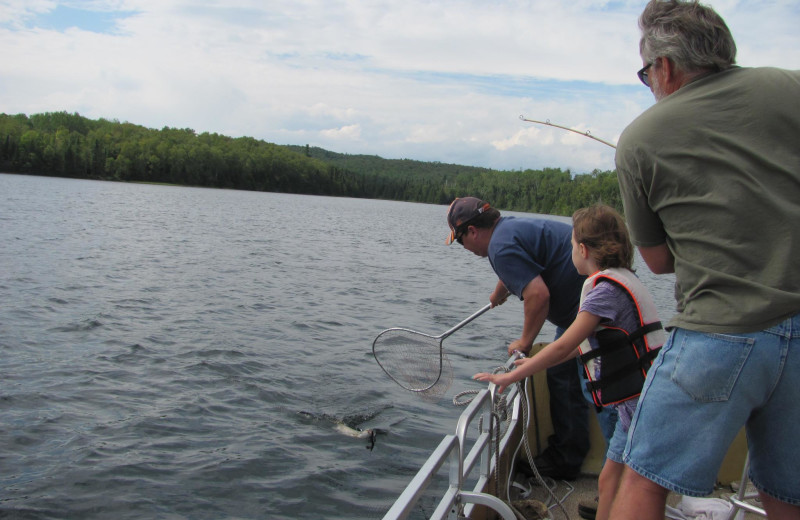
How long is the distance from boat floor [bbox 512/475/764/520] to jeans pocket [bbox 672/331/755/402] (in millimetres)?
2597

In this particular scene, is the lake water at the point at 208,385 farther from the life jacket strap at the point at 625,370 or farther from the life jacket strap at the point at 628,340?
the life jacket strap at the point at 628,340

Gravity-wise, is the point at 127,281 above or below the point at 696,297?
below

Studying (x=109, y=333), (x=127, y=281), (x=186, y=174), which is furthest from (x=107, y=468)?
(x=186, y=174)

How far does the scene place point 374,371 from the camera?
1180 cm

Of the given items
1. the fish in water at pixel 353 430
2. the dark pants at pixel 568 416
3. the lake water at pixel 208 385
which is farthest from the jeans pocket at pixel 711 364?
the fish in water at pixel 353 430

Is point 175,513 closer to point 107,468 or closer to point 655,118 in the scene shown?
point 107,468

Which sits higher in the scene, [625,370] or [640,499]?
[625,370]

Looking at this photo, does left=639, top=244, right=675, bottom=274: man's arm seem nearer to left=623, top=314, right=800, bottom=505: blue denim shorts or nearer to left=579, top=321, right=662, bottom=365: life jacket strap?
left=623, top=314, right=800, bottom=505: blue denim shorts

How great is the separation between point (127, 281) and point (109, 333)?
6.56 metres

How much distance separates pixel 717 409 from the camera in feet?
6.73

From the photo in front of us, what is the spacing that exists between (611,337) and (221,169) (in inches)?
5225

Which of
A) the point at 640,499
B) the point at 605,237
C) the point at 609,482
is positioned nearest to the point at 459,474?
the point at 609,482

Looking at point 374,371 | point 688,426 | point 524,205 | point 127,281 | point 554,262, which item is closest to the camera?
point 688,426

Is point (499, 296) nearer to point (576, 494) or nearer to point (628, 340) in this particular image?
point (576, 494)
